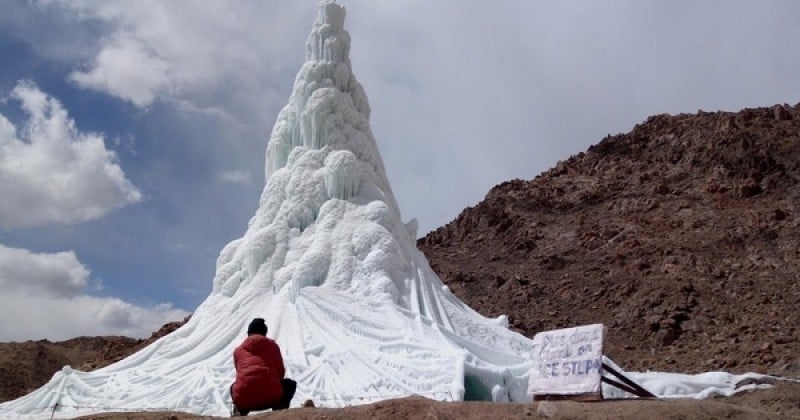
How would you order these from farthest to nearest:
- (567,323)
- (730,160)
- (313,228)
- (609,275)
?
(730,160), (609,275), (567,323), (313,228)

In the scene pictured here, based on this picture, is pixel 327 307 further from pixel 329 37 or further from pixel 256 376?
pixel 329 37

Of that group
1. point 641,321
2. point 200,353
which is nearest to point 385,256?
point 200,353

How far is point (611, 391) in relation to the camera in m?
12.8

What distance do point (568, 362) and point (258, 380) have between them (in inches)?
141

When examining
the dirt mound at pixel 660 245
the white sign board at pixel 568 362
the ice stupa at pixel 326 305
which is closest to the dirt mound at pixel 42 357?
the dirt mound at pixel 660 245

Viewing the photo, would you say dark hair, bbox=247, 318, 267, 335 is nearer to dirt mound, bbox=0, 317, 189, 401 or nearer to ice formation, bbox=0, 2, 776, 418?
ice formation, bbox=0, 2, 776, 418

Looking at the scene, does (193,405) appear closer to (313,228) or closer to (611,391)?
(313,228)

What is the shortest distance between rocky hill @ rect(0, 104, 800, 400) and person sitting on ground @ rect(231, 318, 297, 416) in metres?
17.2

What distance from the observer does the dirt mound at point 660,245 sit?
30281 mm

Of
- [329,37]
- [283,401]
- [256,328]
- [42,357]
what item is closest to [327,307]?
[256,328]

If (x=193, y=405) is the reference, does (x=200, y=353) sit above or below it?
above

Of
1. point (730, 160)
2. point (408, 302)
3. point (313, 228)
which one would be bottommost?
point (408, 302)

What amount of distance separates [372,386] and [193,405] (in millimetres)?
2973

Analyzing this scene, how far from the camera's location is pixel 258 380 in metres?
9.09
